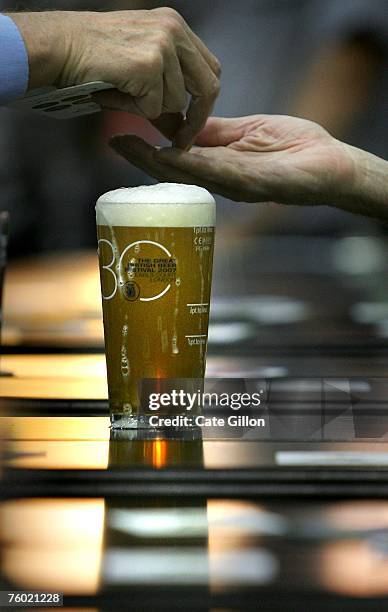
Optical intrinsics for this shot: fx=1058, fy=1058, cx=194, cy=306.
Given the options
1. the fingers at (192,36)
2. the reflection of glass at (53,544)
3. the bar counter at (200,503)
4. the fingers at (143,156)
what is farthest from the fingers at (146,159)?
the reflection of glass at (53,544)

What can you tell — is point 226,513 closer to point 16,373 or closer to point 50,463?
point 50,463

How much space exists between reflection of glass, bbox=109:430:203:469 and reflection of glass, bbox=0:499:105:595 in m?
0.09

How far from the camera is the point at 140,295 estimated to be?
Result: 0.79 meters

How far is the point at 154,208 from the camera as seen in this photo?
0.79 m

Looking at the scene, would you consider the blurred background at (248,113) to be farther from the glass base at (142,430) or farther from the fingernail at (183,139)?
the glass base at (142,430)

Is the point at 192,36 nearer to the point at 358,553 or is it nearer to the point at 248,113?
the point at 358,553

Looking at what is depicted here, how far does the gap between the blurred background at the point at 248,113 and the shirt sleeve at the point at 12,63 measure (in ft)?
4.09

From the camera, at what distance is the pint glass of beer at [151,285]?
78cm

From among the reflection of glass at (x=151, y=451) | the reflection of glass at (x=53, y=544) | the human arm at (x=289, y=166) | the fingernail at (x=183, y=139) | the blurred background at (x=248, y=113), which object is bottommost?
the blurred background at (x=248, y=113)

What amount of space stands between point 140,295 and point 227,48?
1808 mm

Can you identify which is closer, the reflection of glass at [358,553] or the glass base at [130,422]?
the reflection of glass at [358,553]

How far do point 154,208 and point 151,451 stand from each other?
0.18 metres

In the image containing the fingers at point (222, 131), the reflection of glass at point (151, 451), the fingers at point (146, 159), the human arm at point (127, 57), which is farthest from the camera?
the fingers at point (222, 131)

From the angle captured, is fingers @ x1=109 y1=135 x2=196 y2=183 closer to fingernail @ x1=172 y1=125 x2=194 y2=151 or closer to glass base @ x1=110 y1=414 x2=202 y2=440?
fingernail @ x1=172 y1=125 x2=194 y2=151
